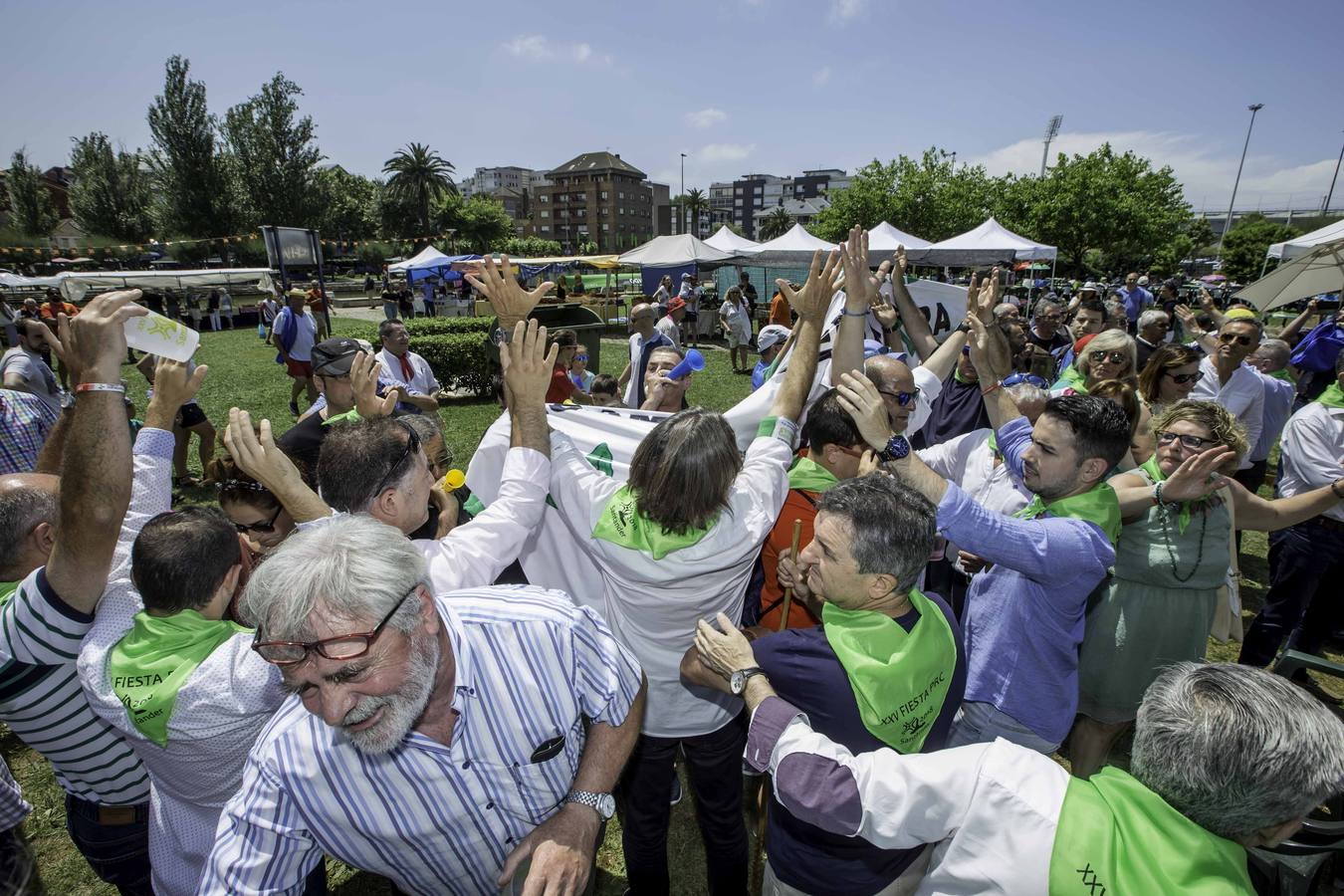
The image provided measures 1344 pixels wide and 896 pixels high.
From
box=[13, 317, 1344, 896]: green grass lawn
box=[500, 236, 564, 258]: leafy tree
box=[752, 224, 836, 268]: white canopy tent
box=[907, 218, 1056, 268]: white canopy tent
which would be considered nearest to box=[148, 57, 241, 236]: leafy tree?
box=[500, 236, 564, 258]: leafy tree

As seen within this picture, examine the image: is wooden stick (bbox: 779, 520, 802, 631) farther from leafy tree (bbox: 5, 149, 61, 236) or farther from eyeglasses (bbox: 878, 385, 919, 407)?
leafy tree (bbox: 5, 149, 61, 236)

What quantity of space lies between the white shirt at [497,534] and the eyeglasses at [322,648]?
639mm

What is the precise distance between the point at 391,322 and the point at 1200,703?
7.07m

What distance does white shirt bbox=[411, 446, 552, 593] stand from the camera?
2078 millimetres

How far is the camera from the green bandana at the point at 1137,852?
1084 mm

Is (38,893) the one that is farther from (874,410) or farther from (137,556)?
(874,410)

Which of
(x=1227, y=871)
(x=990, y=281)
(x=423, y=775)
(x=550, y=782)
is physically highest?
(x=990, y=281)

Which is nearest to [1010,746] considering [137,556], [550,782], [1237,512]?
[550,782]

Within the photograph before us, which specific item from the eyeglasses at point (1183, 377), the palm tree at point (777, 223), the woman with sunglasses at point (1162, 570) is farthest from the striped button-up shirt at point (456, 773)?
the palm tree at point (777, 223)

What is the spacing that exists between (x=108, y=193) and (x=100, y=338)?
56961 millimetres

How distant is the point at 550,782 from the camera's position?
5.45 feet

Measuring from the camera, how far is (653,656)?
90.9 inches

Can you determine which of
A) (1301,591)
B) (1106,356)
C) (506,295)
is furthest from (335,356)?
(1301,591)

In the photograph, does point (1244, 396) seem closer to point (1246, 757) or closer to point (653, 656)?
point (1246, 757)
